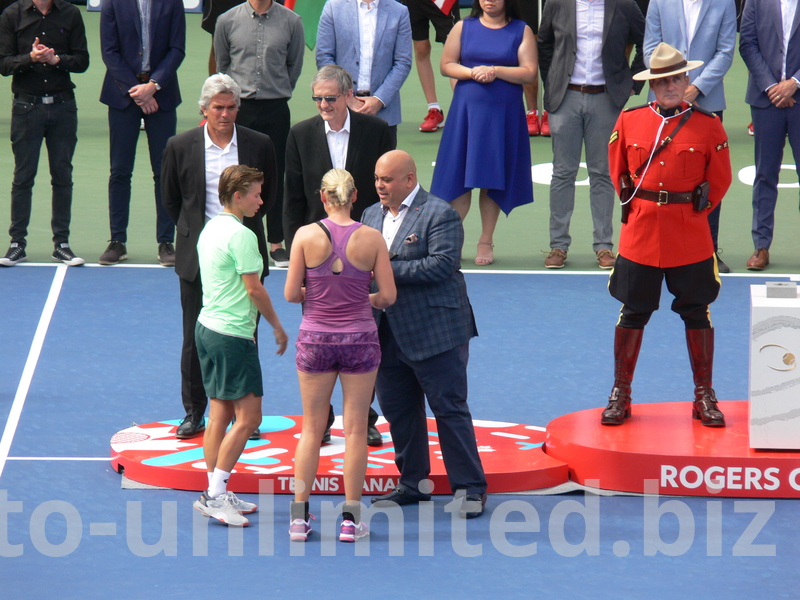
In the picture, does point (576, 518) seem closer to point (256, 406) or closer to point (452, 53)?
point (256, 406)

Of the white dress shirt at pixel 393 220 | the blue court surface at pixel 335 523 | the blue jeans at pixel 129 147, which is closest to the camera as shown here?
the blue court surface at pixel 335 523

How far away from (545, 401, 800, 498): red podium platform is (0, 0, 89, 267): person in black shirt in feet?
19.3

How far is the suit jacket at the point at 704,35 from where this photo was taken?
37.7ft

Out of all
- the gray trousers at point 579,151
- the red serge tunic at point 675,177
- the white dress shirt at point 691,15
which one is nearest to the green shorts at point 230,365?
the red serge tunic at point 675,177

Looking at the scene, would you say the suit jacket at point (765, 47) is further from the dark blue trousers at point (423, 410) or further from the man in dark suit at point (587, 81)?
the dark blue trousers at point (423, 410)

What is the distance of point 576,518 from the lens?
7.17 m

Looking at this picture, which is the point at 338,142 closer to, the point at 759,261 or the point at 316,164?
the point at 316,164

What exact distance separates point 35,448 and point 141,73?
4.76m

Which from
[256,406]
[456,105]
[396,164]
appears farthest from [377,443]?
[456,105]

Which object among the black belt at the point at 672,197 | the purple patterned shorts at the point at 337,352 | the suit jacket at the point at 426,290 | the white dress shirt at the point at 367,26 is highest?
the white dress shirt at the point at 367,26

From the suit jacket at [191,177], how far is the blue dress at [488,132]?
393 cm

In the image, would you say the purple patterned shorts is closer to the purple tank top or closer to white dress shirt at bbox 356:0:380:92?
the purple tank top

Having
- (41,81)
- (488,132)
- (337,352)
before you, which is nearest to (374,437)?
(337,352)

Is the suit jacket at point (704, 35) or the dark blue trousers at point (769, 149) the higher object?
the suit jacket at point (704, 35)
